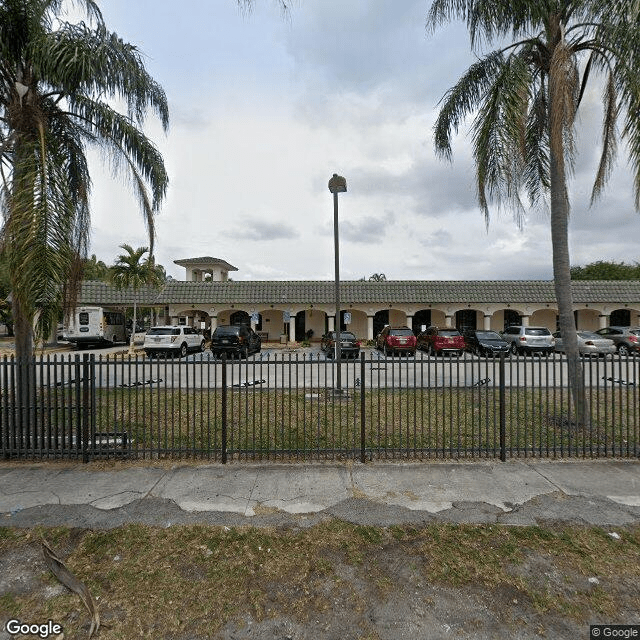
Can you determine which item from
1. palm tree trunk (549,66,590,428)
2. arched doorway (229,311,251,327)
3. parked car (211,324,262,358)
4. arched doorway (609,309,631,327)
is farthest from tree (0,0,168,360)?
arched doorway (609,309,631,327)

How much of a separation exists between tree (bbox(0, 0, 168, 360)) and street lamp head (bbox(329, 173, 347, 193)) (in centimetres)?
423

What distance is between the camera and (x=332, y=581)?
2.93 m

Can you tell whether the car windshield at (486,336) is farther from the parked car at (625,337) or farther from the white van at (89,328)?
the white van at (89,328)

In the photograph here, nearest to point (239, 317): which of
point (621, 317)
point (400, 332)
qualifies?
point (400, 332)

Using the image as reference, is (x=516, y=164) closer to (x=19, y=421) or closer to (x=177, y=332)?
(x=19, y=421)

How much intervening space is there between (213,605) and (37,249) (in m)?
4.87

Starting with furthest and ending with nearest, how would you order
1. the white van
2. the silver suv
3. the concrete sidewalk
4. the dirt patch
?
the white van
the silver suv
the concrete sidewalk
the dirt patch

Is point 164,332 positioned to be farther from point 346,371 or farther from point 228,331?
point 346,371

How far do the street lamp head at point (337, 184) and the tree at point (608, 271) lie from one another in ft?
161

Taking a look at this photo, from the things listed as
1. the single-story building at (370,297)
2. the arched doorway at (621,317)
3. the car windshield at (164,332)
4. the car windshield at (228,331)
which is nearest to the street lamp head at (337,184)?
the car windshield at (228,331)

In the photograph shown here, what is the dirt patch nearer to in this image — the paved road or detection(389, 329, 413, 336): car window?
the paved road

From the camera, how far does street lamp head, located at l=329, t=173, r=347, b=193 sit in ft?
30.8

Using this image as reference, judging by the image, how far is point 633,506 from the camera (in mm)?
4070

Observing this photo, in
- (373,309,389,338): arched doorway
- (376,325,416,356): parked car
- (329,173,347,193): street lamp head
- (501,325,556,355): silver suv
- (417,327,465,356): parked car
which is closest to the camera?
(329,173,347,193): street lamp head
